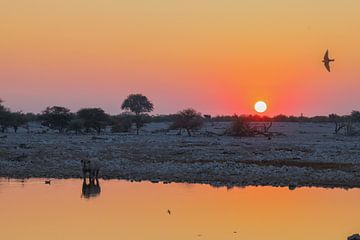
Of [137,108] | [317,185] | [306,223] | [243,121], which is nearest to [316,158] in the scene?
[317,185]

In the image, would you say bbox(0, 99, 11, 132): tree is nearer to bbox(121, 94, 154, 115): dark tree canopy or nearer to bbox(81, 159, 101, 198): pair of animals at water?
bbox(121, 94, 154, 115): dark tree canopy

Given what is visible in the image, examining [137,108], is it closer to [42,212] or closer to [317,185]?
[317,185]

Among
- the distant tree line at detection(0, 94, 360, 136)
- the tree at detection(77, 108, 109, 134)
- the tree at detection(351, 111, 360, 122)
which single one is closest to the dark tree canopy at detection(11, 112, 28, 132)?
the distant tree line at detection(0, 94, 360, 136)

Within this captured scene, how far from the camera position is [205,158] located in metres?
42.0

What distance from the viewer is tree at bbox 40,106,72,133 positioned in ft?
302

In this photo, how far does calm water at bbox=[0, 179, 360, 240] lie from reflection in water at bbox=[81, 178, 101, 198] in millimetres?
89

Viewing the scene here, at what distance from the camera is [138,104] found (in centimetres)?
12650

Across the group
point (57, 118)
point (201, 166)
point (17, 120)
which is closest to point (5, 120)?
point (17, 120)

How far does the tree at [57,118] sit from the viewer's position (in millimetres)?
92188

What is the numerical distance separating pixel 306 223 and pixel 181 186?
32.9ft

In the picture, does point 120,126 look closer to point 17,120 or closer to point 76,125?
point 76,125

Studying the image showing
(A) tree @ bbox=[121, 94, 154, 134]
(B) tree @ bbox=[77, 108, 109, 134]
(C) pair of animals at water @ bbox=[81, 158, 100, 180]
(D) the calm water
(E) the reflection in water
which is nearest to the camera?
(D) the calm water

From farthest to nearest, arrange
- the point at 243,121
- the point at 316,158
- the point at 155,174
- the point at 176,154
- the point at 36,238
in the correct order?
1. the point at 243,121
2. the point at 176,154
3. the point at 316,158
4. the point at 155,174
5. the point at 36,238

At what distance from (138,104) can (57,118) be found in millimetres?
35698
